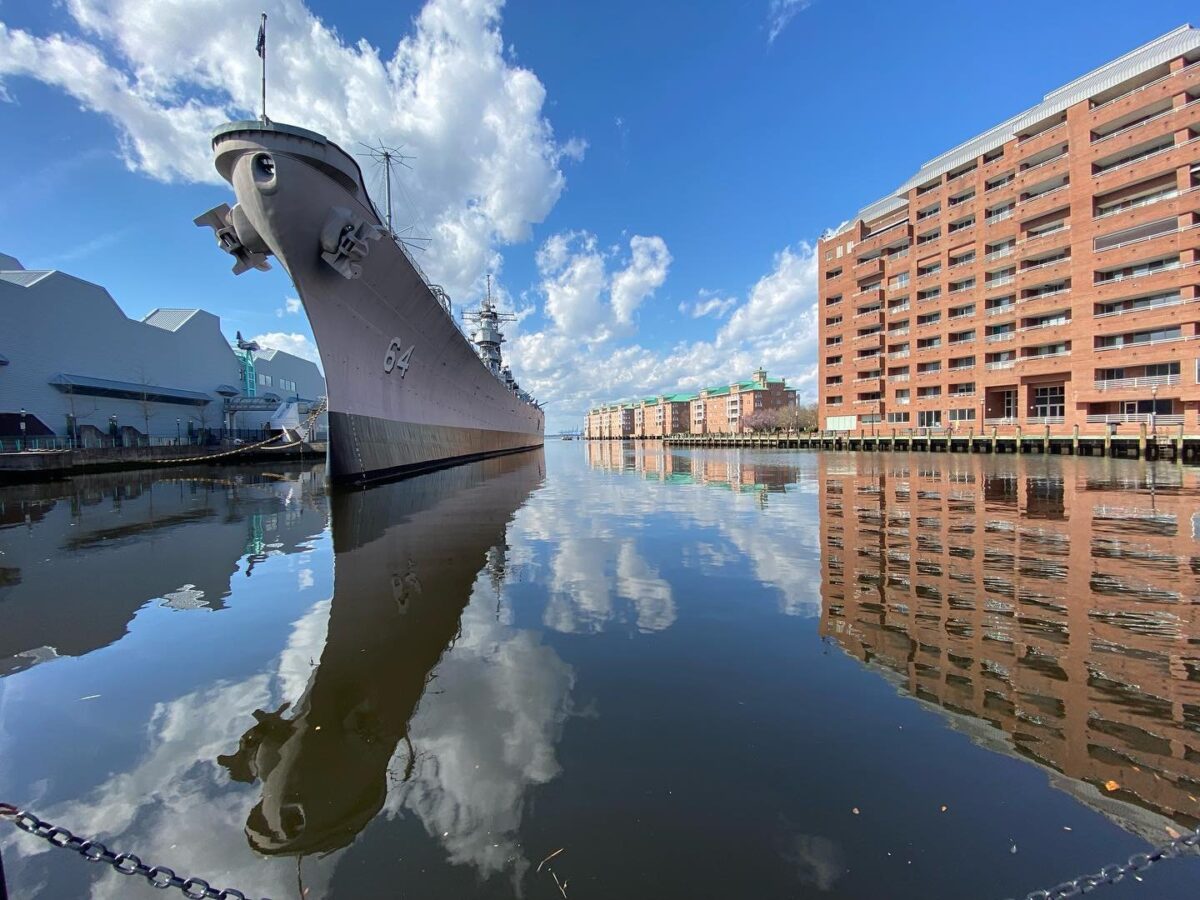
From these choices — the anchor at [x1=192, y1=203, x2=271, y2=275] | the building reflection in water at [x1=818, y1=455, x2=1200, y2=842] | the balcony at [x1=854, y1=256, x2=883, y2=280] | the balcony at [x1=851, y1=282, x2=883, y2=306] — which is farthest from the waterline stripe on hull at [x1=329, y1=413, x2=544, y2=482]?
the balcony at [x1=854, y1=256, x2=883, y2=280]

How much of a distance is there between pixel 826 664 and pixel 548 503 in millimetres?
10615

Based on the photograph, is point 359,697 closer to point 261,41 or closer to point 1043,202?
point 261,41

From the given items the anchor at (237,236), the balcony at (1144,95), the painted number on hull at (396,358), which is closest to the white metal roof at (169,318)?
the painted number on hull at (396,358)

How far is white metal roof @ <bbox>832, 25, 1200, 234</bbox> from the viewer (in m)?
31.4

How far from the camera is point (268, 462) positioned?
4038 cm

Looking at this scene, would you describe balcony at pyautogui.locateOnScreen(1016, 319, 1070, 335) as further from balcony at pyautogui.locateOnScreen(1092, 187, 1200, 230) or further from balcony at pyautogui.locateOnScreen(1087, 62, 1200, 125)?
balcony at pyautogui.locateOnScreen(1087, 62, 1200, 125)

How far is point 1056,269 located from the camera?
36.8 m

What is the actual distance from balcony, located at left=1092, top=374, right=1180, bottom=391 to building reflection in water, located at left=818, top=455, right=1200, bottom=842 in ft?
101

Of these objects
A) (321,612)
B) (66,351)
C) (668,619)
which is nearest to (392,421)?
(321,612)

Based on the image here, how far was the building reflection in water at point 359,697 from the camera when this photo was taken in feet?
8.37

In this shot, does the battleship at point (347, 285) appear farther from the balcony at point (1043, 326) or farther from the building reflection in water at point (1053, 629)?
the balcony at point (1043, 326)

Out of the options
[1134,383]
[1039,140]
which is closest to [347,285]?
[1134,383]

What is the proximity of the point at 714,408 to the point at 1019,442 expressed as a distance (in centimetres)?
10516

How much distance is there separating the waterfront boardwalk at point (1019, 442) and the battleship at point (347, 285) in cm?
3747
